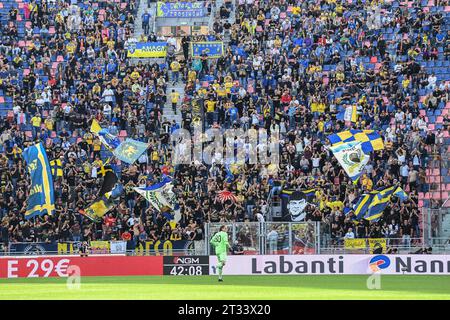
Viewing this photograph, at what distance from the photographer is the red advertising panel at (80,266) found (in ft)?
152

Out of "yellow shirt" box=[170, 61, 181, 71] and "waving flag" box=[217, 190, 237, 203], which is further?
"yellow shirt" box=[170, 61, 181, 71]

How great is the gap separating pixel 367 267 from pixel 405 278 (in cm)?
203

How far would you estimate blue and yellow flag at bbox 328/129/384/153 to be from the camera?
52125 millimetres

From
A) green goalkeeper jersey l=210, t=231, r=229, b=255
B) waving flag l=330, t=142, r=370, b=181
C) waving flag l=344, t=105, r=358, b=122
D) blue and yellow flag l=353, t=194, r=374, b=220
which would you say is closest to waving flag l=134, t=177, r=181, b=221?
waving flag l=330, t=142, r=370, b=181

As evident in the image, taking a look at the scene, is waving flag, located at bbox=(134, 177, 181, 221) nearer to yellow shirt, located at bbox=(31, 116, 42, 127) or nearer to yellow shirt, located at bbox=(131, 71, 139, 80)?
yellow shirt, located at bbox=(31, 116, 42, 127)

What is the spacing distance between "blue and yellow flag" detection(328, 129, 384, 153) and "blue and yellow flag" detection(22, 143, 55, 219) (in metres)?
12.5

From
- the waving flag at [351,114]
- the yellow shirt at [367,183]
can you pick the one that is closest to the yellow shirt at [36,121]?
the waving flag at [351,114]

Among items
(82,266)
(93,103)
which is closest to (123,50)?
(93,103)

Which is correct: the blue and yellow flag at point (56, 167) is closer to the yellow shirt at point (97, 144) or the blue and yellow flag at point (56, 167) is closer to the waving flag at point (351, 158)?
the yellow shirt at point (97, 144)

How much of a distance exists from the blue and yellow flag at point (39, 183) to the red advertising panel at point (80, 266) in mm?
5068

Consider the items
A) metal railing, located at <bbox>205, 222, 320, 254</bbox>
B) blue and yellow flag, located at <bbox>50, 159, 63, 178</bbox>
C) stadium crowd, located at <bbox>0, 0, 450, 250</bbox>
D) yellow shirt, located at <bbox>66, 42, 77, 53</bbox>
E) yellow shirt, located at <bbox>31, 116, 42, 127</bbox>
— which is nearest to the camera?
metal railing, located at <bbox>205, 222, 320, 254</bbox>

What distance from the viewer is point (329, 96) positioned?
59156mm

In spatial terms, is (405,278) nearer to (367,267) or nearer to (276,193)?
(367,267)

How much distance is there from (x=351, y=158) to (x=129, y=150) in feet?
34.7
